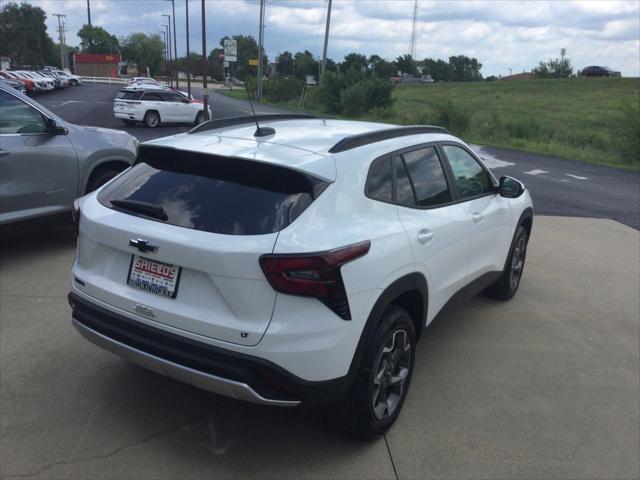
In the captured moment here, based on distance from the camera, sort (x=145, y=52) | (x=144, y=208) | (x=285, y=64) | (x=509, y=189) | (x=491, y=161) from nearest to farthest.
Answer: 1. (x=144, y=208)
2. (x=509, y=189)
3. (x=491, y=161)
4. (x=285, y=64)
5. (x=145, y=52)

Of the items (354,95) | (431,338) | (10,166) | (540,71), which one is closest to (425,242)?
(431,338)

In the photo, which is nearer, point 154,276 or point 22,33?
point 154,276

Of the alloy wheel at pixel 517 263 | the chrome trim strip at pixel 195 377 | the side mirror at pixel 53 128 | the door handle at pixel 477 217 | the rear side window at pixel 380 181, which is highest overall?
the rear side window at pixel 380 181

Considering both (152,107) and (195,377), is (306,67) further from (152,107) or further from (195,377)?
(195,377)

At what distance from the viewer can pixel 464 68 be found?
147 metres

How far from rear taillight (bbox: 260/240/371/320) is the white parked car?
23648 millimetres

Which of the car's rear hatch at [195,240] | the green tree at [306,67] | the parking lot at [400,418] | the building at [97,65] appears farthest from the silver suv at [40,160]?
the building at [97,65]

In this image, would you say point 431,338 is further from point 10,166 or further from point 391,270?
point 10,166

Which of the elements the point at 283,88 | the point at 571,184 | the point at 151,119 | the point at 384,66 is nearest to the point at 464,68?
the point at 384,66

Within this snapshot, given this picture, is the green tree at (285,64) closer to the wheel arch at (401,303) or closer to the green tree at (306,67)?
the green tree at (306,67)

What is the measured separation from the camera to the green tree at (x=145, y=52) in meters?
129

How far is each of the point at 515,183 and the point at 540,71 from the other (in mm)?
105711

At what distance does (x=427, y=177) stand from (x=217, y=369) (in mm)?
→ 1988

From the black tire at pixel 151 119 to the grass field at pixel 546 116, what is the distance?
13.3 meters
